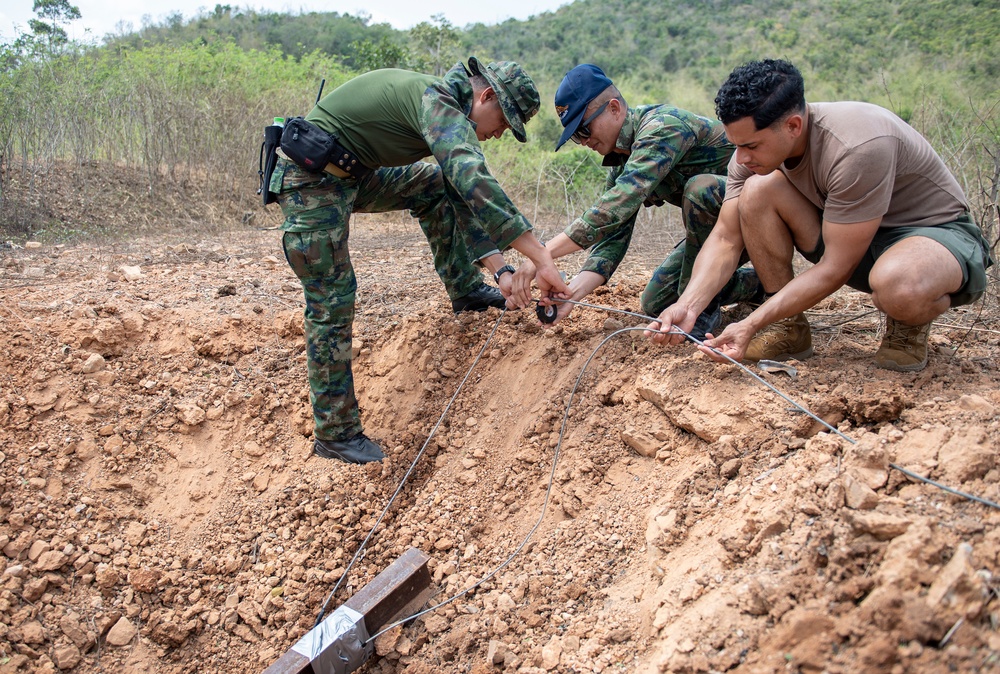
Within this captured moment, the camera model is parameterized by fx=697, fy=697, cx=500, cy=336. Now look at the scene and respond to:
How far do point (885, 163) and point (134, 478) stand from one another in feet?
10.9

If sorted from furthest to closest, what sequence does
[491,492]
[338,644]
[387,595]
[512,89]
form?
[491,492], [512,89], [387,595], [338,644]

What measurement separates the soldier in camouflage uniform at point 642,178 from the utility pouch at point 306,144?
0.97 meters

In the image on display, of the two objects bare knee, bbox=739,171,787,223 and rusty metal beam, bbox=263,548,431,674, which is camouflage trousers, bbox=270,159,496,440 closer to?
rusty metal beam, bbox=263,548,431,674

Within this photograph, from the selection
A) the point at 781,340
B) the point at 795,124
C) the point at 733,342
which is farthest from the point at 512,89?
the point at 781,340

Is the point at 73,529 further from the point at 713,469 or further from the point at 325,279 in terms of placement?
the point at 713,469

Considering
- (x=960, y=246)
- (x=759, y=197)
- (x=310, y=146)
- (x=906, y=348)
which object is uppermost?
(x=310, y=146)

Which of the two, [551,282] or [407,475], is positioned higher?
[551,282]

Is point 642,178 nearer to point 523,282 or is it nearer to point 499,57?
point 523,282

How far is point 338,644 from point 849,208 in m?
2.34

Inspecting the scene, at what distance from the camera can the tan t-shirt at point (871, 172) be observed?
2.43 m

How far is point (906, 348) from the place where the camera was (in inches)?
106

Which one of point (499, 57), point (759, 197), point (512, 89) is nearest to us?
point (759, 197)

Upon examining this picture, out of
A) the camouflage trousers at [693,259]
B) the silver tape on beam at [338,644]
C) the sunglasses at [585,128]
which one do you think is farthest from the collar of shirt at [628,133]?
the silver tape on beam at [338,644]

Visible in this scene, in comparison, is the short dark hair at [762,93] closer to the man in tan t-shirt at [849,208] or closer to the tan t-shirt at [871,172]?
the man in tan t-shirt at [849,208]
